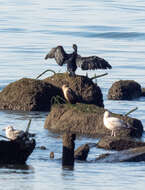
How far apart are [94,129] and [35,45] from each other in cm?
1946

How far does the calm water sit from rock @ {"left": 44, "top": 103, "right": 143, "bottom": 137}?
38cm

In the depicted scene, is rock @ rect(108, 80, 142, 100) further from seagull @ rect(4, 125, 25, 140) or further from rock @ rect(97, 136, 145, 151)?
seagull @ rect(4, 125, 25, 140)

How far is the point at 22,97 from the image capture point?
21.4 metres

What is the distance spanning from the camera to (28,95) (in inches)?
840

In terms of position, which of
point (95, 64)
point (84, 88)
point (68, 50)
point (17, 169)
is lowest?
point (17, 169)

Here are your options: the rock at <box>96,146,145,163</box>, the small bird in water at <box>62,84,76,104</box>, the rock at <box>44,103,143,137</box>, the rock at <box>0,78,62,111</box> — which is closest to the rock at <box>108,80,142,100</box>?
the rock at <box>0,78,62,111</box>

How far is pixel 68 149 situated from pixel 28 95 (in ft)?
23.4

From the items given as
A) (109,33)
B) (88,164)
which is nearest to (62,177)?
(88,164)

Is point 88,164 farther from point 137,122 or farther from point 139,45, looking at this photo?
point 139,45

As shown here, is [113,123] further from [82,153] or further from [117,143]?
[82,153]

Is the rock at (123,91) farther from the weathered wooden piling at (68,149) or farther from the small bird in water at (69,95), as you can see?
the weathered wooden piling at (68,149)

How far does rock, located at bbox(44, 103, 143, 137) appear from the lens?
18266 millimetres

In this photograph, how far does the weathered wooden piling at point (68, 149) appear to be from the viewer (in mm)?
14328

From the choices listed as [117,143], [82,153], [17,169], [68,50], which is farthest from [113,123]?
[68,50]
